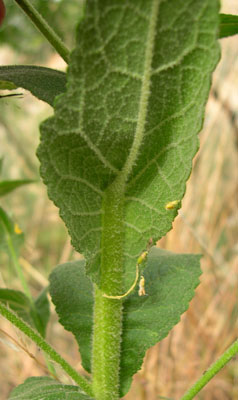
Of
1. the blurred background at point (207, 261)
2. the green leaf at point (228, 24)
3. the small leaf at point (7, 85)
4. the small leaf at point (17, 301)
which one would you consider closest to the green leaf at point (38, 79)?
the small leaf at point (7, 85)

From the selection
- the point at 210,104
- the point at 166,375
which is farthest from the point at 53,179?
the point at 210,104

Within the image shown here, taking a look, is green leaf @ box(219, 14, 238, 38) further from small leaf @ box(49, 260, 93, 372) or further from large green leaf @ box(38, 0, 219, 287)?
small leaf @ box(49, 260, 93, 372)

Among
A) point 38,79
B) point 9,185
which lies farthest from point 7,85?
point 9,185

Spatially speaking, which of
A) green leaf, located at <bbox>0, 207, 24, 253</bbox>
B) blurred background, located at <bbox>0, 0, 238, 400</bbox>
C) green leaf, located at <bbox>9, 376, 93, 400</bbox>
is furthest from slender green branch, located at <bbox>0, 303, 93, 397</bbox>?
blurred background, located at <bbox>0, 0, 238, 400</bbox>

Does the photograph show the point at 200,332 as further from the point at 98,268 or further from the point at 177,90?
the point at 177,90

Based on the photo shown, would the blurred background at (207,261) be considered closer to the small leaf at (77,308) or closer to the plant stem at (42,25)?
the small leaf at (77,308)

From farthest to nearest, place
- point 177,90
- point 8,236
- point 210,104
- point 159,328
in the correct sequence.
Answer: point 210,104 → point 8,236 → point 159,328 → point 177,90

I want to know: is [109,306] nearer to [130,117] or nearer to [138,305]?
[138,305]
